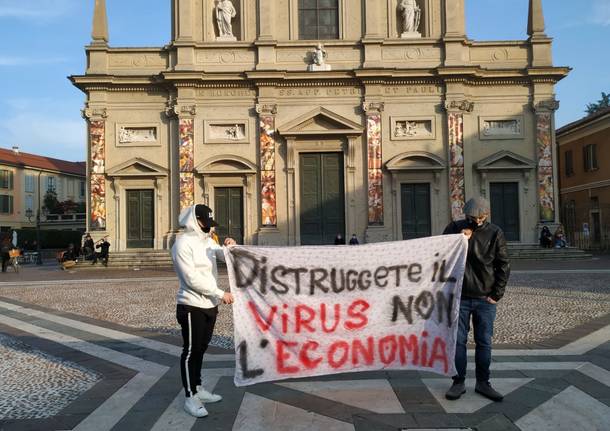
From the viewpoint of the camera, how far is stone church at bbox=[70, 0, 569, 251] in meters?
25.8

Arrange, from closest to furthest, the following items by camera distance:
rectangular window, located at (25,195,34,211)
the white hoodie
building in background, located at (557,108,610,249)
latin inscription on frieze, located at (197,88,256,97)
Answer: the white hoodie
latin inscription on frieze, located at (197,88,256,97)
building in background, located at (557,108,610,249)
rectangular window, located at (25,195,34,211)

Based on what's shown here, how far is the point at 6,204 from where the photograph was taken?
183ft

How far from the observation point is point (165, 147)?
26297mm

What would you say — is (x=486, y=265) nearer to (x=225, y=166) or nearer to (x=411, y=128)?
(x=225, y=166)

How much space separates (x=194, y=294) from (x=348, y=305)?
1.47m

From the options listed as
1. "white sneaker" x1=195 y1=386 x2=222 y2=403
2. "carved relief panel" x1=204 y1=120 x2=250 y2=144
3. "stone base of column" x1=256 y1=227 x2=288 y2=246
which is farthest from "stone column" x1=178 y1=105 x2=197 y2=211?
"white sneaker" x1=195 y1=386 x2=222 y2=403

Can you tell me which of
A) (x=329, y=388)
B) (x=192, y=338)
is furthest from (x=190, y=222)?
(x=329, y=388)

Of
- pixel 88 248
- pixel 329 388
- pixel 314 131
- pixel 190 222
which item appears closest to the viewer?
pixel 190 222

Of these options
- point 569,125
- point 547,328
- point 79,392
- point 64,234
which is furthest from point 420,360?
point 64,234

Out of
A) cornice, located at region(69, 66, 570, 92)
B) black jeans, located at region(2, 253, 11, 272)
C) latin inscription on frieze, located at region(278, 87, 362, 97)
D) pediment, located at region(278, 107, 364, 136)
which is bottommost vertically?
black jeans, located at region(2, 253, 11, 272)

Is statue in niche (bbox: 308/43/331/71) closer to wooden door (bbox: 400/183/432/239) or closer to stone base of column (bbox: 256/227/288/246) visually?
wooden door (bbox: 400/183/432/239)

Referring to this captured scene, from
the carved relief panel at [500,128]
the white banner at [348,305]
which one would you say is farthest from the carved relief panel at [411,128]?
the white banner at [348,305]

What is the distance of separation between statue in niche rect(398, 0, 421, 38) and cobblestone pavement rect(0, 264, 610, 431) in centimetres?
2038

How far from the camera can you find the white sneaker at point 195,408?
14.4 ft
